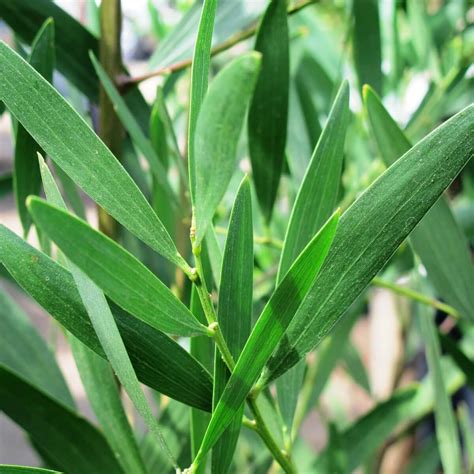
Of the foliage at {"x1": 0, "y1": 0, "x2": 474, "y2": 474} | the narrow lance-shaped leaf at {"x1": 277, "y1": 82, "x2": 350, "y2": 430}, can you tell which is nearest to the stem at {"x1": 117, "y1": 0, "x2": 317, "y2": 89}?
the foliage at {"x1": 0, "y1": 0, "x2": 474, "y2": 474}

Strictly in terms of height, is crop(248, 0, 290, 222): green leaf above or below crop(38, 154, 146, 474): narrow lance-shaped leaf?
above

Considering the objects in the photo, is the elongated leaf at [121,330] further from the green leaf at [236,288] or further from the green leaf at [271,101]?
the green leaf at [271,101]

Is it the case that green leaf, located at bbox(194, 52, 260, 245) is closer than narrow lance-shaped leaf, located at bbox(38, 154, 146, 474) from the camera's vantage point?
Yes

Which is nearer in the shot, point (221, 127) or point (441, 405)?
point (221, 127)

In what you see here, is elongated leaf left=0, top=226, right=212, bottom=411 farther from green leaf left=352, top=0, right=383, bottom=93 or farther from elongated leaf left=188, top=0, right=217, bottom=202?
green leaf left=352, top=0, right=383, bottom=93

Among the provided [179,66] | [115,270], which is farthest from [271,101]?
[115,270]

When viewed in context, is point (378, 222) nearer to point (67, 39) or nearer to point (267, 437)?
point (267, 437)

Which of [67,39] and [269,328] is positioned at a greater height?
[67,39]
